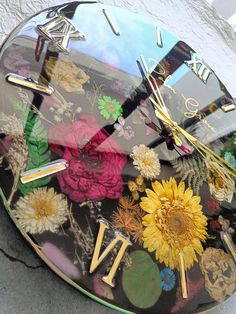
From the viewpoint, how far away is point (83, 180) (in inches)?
24.6

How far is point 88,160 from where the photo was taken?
645 mm

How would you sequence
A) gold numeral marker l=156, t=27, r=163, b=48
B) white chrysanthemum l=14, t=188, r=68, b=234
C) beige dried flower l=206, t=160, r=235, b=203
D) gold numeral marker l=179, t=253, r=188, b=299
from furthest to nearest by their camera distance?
gold numeral marker l=156, t=27, r=163, b=48, beige dried flower l=206, t=160, r=235, b=203, gold numeral marker l=179, t=253, r=188, b=299, white chrysanthemum l=14, t=188, r=68, b=234

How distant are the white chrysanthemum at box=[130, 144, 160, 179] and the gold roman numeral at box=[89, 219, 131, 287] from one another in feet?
0.41

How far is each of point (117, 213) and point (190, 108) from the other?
1.18 feet

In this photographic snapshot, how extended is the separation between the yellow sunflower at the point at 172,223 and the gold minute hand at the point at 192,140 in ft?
0.38

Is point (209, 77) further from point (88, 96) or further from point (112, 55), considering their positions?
point (88, 96)

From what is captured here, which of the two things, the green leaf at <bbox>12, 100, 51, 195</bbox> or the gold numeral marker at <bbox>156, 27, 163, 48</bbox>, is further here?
the gold numeral marker at <bbox>156, 27, 163, 48</bbox>

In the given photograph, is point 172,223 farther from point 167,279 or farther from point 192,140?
point 192,140

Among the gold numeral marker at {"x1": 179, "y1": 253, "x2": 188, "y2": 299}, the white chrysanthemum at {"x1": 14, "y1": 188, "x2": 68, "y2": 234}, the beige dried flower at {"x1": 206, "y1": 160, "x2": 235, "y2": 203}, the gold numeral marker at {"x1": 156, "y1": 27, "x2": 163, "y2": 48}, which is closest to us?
the white chrysanthemum at {"x1": 14, "y1": 188, "x2": 68, "y2": 234}

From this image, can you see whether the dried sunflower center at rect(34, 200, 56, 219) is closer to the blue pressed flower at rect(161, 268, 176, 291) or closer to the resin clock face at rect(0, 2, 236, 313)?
the resin clock face at rect(0, 2, 236, 313)

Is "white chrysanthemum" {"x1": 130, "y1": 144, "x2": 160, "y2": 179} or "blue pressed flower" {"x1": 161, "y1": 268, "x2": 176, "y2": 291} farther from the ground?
"white chrysanthemum" {"x1": 130, "y1": 144, "x2": 160, "y2": 179}

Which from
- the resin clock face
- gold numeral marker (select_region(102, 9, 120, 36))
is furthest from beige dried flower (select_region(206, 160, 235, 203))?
gold numeral marker (select_region(102, 9, 120, 36))

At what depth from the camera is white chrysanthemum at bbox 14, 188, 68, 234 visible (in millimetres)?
555

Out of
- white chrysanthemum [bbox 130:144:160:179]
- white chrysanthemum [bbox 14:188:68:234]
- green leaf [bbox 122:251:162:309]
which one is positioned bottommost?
green leaf [bbox 122:251:162:309]
